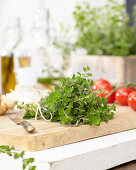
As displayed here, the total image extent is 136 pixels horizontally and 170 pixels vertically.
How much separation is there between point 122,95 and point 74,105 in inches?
12.2

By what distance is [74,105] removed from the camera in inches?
32.5

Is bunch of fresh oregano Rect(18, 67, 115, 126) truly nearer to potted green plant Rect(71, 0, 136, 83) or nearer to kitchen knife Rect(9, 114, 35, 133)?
kitchen knife Rect(9, 114, 35, 133)

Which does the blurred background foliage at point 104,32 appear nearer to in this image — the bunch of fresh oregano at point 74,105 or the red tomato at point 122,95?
the red tomato at point 122,95

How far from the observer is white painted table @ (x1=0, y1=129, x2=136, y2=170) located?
67 cm

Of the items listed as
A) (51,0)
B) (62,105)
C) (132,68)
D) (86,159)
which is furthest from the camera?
(51,0)

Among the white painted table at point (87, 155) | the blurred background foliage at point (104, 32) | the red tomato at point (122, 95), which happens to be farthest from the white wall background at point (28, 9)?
the white painted table at point (87, 155)

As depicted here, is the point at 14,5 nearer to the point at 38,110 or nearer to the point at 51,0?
the point at 51,0

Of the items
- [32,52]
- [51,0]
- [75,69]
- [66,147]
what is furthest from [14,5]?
[66,147]

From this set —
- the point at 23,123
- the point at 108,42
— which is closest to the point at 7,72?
the point at 108,42

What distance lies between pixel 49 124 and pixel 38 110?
0.30 feet

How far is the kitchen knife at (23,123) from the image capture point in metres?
0.74

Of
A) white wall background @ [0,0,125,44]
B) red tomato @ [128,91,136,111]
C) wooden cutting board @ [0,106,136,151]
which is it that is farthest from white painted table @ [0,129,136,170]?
white wall background @ [0,0,125,44]

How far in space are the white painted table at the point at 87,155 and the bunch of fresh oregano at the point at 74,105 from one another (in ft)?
0.20

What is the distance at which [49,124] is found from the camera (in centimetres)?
82
